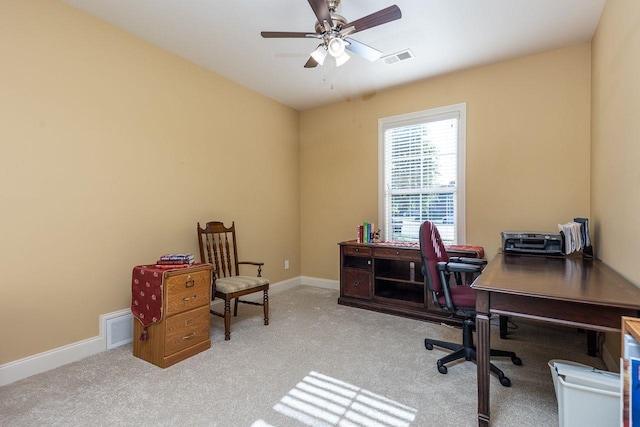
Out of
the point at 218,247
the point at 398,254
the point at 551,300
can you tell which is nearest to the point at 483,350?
the point at 551,300

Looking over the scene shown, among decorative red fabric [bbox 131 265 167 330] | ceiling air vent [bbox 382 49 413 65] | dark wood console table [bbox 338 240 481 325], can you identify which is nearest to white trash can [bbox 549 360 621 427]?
dark wood console table [bbox 338 240 481 325]

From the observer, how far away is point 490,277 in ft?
5.71

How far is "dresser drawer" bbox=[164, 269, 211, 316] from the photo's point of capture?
7.47 ft

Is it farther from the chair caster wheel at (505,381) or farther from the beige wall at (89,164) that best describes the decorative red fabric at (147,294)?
the chair caster wheel at (505,381)

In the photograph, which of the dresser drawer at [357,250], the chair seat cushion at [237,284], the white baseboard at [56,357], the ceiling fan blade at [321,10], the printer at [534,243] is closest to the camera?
the ceiling fan blade at [321,10]

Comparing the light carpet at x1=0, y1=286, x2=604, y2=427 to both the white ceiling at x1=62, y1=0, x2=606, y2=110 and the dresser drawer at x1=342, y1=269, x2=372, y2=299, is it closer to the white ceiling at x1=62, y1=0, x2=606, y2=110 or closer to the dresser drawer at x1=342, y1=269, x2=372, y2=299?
the dresser drawer at x1=342, y1=269, x2=372, y2=299

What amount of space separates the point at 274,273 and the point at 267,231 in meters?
0.62

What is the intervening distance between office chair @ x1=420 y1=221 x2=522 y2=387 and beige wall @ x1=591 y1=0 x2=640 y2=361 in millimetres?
791

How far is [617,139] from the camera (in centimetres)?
200

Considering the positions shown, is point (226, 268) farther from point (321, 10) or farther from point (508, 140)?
point (508, 140)

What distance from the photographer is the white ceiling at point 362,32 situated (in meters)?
2.35

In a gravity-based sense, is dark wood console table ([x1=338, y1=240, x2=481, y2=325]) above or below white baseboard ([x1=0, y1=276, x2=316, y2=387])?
above

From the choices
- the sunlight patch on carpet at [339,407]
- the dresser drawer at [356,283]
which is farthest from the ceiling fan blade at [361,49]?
the sunlight patch on carpet at [339,407]

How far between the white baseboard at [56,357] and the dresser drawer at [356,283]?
7.60ft
